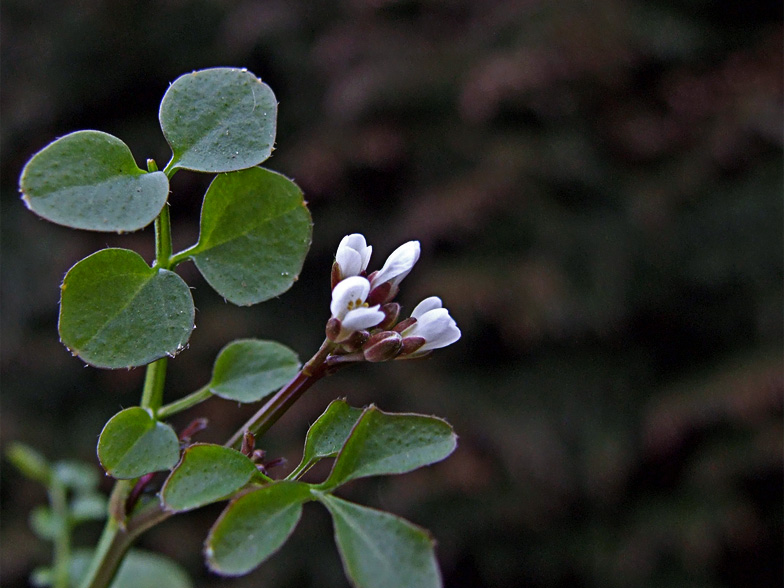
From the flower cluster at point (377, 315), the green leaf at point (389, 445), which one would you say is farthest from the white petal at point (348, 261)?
the green leaf at point (389, 445)

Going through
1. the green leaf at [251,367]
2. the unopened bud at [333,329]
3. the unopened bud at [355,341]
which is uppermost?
the unopened bud at [333,329]

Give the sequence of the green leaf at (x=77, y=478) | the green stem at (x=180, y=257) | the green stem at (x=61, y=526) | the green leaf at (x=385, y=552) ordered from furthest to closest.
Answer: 1. the green leaf at (x=77, y=478)
2. the green stem at (x=61, y=526)
3. the green stem at (x=180, y=257)
4. the green leaf at (x=385, y=552)

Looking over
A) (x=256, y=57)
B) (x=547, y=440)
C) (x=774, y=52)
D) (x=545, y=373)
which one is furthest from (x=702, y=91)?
(x=256, y=57)

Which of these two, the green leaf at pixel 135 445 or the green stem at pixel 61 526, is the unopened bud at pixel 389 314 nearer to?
the green leaf at pixel 135 445

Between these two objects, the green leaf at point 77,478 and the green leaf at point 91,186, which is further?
the green leaf at point 77,478

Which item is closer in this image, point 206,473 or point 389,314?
point 206,473

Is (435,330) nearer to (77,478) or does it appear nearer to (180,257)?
(180,257)

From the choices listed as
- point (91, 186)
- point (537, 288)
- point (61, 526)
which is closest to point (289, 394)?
point (91, 186)

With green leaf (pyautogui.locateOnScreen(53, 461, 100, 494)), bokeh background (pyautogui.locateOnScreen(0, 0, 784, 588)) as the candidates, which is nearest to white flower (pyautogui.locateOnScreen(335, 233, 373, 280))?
green leaf (pyautogui.locateOnScreen(53, 461, 100, 494))
